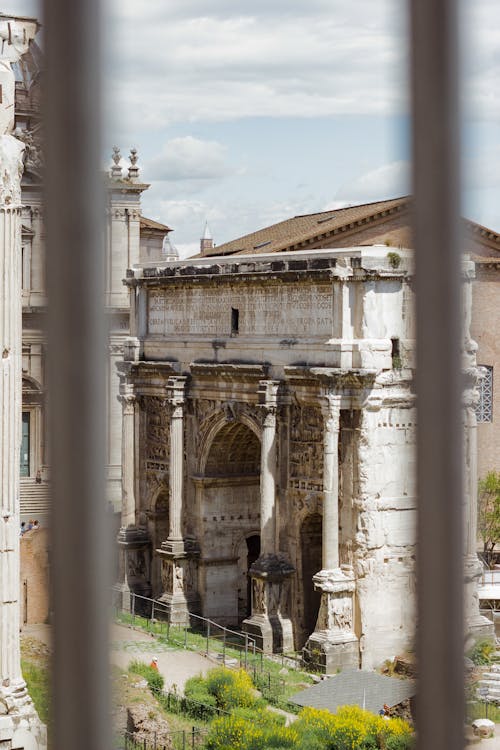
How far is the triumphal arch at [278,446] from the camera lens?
22.8 metres

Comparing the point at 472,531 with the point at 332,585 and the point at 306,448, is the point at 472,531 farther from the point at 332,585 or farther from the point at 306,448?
the point at 306,448

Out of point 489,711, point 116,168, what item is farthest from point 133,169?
point 489,711

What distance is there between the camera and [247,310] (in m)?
25.5

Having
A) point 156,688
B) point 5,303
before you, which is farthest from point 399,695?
point 5,303

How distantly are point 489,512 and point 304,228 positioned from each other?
8.65m

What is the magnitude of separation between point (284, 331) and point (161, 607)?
599cm

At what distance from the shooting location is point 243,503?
27.2m

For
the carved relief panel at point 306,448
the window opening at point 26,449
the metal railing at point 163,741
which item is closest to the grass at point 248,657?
the metal railing at point 163,741

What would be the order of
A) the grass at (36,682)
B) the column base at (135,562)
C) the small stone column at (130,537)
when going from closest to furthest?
the grass at (36,682) < the small stone column at (130,537) < the column base at (135,562)

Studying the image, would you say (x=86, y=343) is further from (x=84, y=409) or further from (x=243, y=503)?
(x=243, y=503)

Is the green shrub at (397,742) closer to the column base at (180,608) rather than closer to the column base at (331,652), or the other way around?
the column base at (331,652)

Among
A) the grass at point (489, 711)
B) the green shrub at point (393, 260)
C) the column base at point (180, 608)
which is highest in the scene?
the green shrub at point (393, 260)

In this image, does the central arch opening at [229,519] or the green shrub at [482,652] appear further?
the central arch opening at [229,519]

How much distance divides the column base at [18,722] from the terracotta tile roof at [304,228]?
19.3 m
